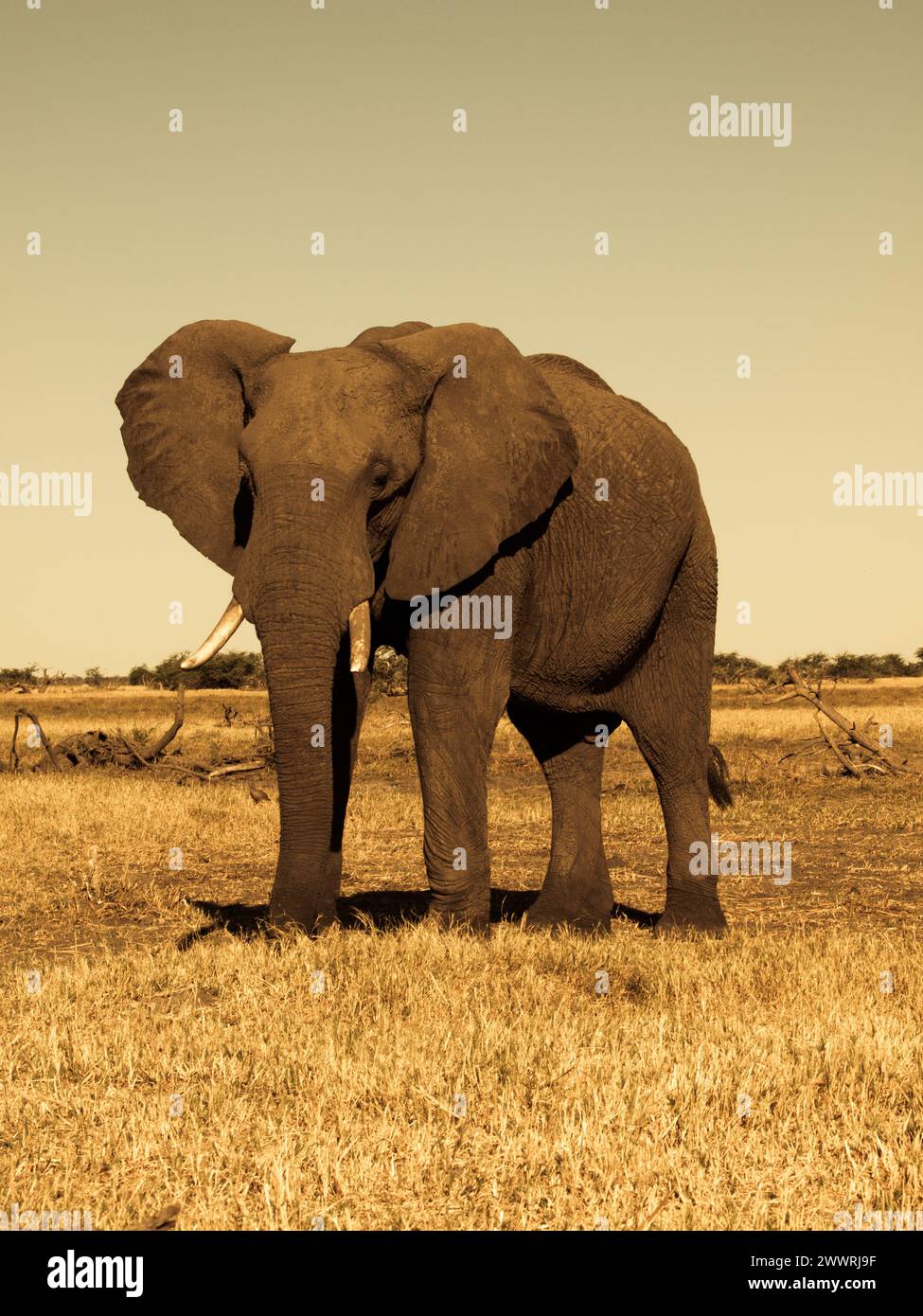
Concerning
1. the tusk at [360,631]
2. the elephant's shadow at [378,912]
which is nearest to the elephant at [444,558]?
the tusk at [360,631]

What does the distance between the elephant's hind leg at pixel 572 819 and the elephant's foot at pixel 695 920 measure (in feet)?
1.61

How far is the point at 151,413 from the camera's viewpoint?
381 inches

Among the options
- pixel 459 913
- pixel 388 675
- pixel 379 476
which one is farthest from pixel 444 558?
pixel 388 675

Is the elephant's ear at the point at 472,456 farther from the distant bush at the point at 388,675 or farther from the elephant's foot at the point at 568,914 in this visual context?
the distant bush at the point at 388,675

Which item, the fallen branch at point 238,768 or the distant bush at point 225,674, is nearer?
the fallen branch at point 238,768

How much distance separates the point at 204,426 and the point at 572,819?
3991 mm

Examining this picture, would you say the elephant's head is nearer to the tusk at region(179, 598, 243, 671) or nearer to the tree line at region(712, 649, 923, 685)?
the tusk at region(179, 598, 243, 671)

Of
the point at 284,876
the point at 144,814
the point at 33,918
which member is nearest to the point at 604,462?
the point at 284,876

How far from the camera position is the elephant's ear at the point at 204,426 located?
9266 millimetres

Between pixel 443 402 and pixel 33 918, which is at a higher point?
pixel 443 402

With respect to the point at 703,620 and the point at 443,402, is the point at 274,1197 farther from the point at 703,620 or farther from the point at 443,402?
the point at 703,620

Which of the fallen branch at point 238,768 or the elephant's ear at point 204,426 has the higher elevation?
the elephant's ear at point 204,426

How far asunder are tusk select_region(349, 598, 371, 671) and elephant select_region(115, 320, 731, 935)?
0.04 feet
